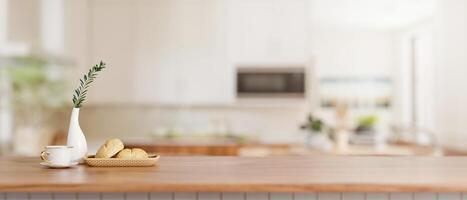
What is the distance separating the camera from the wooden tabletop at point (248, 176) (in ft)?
5.19

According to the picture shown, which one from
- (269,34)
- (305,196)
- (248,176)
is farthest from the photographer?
(269,34)

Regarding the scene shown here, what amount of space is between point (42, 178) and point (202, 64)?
155 inches

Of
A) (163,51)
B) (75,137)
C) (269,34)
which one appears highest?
(269,34)

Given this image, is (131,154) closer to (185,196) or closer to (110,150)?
A: (110,150)

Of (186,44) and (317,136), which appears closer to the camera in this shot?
(317,136)

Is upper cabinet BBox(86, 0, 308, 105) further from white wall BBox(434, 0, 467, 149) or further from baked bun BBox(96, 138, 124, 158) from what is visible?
baked bun BBox(96, 138, 124, 158)

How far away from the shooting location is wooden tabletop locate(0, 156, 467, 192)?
1.58 metres

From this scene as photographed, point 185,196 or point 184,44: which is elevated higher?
point 184,44

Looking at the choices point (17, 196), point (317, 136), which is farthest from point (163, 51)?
point (17, 196)

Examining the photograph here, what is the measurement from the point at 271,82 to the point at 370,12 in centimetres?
252

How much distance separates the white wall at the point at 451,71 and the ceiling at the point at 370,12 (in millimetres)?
1891

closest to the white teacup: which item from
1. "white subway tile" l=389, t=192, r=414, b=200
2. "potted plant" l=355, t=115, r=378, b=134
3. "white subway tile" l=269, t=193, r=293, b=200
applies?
"white subway tile" l=269, t=193, r=293, b=200

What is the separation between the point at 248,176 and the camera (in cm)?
174

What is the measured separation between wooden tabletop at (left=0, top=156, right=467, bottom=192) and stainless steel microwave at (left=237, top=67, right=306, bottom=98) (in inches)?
131
